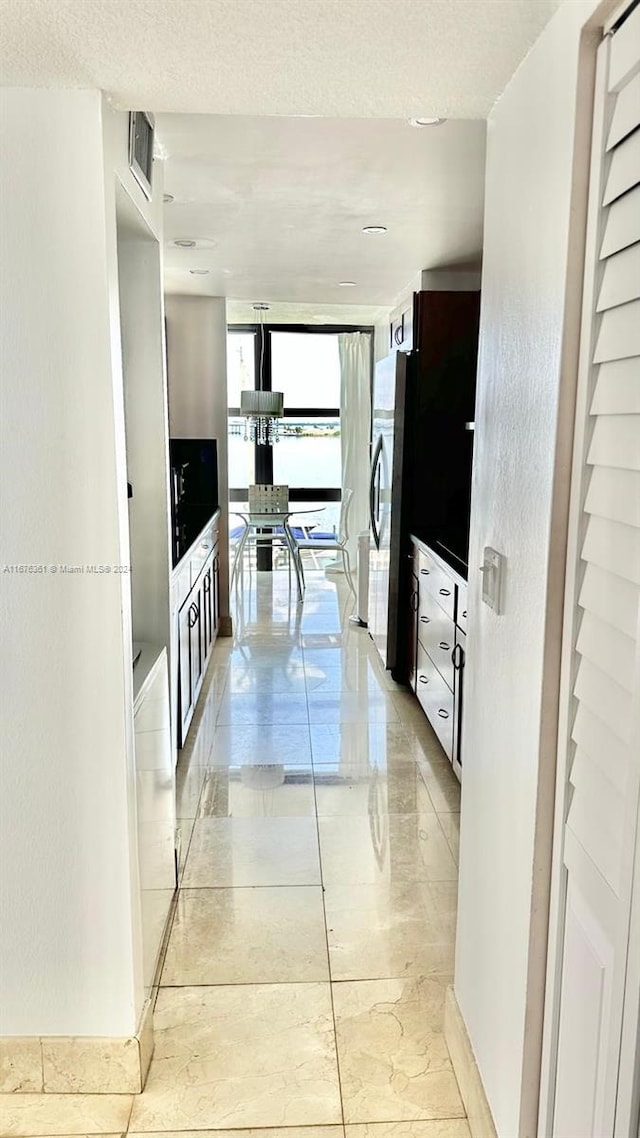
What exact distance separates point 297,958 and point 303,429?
6.44m

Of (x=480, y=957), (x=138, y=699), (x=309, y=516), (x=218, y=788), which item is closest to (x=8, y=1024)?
(x=138, y=699)

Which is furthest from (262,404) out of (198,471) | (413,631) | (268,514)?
(413,631)

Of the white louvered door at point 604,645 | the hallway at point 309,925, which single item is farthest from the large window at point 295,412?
the white louvered door at point 604,645

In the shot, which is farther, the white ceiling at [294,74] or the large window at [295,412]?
the large window at [295,412]

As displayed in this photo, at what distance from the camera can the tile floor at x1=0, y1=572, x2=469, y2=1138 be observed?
1822mm

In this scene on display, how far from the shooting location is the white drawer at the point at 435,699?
137 inches

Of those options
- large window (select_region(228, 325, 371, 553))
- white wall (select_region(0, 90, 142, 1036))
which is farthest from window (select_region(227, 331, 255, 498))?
white wall (select_region(0, 90, 142, 1036))

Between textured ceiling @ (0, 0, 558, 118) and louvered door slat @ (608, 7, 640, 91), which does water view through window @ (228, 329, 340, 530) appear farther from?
louvered door slat @ (608, 7, 640, 91)

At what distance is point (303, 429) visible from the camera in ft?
27.2

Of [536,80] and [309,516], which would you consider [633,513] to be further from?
[309,516]

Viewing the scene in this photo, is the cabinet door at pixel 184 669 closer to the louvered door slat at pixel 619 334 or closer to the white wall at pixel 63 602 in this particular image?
the white wall at pixel 63 602

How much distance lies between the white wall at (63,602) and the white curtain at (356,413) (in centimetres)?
607

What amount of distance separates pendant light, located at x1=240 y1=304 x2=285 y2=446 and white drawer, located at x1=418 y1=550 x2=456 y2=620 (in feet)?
10.8

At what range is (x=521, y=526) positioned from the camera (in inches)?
57.8
